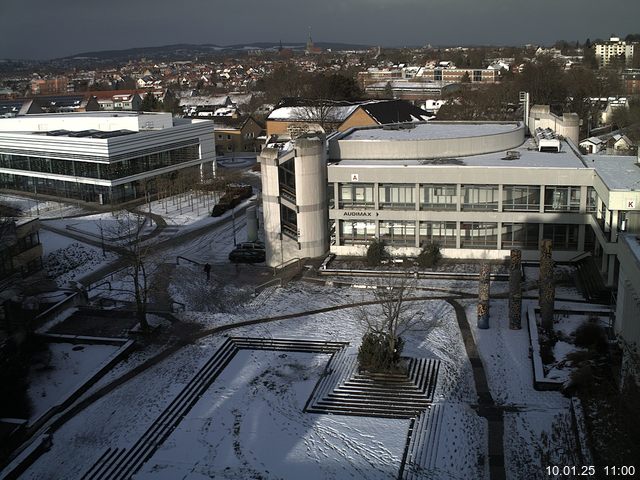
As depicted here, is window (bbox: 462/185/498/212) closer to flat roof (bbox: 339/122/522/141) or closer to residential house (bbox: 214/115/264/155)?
flat roof (bbox: 339/122/522/141)

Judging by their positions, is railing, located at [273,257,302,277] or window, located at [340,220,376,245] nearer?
railing, located at [273,257,302,277]

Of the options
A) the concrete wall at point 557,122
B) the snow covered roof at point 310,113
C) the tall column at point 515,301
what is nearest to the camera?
the tall column at point 515,301

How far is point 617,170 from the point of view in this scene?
33.3 meters

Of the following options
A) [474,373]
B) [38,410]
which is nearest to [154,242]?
[38,410]

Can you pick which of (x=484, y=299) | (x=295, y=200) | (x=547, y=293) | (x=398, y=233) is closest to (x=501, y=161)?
(x=398, y=233)

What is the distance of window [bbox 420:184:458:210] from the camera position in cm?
3534

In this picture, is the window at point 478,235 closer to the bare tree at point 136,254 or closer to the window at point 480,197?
the window at point 480,197

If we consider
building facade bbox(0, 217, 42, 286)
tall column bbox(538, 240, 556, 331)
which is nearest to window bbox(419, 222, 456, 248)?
tall column bbox(538, 240, 556, 331)

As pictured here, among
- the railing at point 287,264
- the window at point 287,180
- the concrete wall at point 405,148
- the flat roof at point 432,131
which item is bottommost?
the railing at point 287,264

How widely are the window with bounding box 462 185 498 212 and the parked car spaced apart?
10907mm

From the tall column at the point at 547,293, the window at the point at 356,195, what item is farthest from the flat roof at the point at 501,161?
the tall column at the point at 547,293

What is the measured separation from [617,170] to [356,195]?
12.9 m

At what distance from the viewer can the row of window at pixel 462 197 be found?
3425cm

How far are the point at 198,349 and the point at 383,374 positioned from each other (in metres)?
→ 7.26
